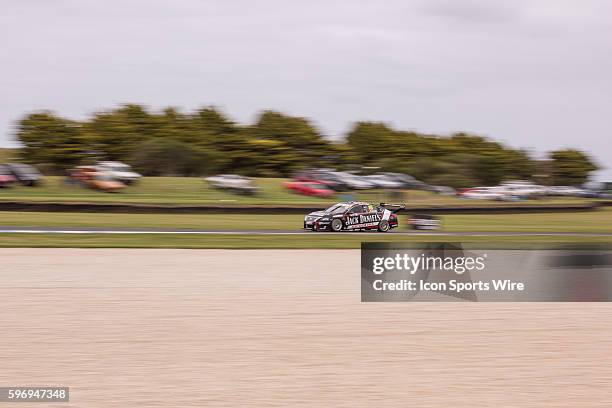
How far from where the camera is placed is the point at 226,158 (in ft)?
286

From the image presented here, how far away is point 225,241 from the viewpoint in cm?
2492

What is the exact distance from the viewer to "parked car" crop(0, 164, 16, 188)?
1831 inches

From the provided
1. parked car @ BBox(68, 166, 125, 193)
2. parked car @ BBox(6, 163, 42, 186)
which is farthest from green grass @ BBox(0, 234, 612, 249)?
parked car @ BBox(6, 163, 42, 186)

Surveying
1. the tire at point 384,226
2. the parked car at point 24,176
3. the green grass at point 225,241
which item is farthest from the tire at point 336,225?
the parked car at point 24,176

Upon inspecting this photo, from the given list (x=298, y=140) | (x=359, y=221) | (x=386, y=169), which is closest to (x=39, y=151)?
(x=298, y=140)

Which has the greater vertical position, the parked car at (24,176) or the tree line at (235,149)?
the tree line at (235,149)

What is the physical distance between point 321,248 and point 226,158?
64198 millimetres

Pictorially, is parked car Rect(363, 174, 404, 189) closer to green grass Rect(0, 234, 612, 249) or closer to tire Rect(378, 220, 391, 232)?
tire Rect(378, 220, 391, 232)

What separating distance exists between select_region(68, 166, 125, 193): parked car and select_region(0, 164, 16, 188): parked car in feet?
11.8

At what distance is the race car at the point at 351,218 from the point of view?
30.1 meters

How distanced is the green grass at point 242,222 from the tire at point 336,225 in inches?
114

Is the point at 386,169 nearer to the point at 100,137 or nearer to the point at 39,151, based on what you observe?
the point at 100,137

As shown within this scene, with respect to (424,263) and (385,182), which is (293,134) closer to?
(385,182)

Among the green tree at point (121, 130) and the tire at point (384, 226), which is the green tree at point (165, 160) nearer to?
the green tree at point (121, 130)
